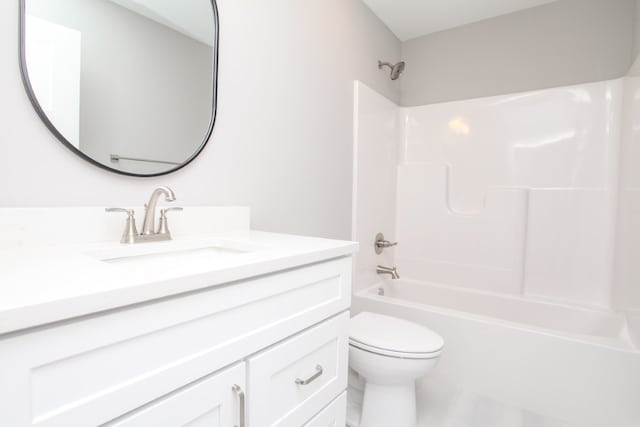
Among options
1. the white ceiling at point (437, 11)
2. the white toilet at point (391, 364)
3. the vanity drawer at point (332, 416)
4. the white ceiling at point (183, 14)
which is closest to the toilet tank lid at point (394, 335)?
the white toilet at point (391, 364)

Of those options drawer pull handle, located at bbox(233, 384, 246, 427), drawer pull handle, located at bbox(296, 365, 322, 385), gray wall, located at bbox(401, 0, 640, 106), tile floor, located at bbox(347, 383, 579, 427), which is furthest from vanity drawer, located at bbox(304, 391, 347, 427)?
gray wall, located at bbox(401, 0, 640, 106)

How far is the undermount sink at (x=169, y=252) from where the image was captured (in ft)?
2.73

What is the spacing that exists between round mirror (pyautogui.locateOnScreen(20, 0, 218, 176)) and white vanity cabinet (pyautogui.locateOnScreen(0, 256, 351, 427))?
0.61 meters

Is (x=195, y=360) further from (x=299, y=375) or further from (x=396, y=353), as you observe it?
(x=396, y=353)

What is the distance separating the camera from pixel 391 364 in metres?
1.29

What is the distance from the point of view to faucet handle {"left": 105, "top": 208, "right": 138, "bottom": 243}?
0.92m

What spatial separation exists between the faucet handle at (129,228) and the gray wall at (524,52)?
2244 millimetres

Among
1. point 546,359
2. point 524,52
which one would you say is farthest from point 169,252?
point 524,52

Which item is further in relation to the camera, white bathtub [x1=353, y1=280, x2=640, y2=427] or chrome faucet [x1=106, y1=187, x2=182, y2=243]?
white bathtub [x1=353, y1=280, x2=640, y2=427]

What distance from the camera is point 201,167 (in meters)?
1.19

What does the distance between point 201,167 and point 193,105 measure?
0.21m

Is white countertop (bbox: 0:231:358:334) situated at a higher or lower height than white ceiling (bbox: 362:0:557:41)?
lower

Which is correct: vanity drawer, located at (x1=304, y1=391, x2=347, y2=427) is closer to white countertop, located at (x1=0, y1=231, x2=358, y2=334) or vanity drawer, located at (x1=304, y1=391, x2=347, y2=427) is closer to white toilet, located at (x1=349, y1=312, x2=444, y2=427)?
white toilet, located at (x1=349, y1=312, x2=444, y2=427)

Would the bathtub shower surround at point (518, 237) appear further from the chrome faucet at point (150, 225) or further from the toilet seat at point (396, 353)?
the chrome faucet at point (150, 225)
